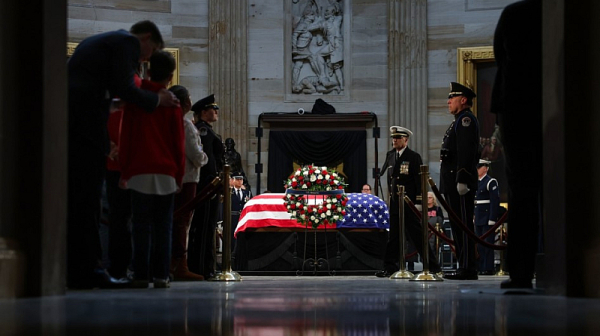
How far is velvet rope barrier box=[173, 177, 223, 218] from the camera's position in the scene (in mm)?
8602

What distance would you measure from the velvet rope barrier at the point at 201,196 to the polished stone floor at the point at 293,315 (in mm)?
3160

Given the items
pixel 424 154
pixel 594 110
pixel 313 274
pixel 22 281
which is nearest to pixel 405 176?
pixel 313 274

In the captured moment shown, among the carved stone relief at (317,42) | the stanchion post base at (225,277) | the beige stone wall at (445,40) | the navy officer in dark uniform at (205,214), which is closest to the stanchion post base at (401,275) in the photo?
the stanchion post base at (225,277)

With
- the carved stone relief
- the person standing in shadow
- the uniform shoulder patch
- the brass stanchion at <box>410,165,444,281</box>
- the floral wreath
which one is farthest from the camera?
the carved stone relief

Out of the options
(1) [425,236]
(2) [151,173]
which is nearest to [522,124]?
(2) [151,173]

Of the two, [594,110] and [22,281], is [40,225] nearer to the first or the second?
[22,281]

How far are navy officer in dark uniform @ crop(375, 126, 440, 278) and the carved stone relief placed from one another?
1096 cm

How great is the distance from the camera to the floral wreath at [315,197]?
1407cm

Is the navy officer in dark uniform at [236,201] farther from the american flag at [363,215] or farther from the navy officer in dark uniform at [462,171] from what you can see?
the navy officer in dark uniform at [462,171]

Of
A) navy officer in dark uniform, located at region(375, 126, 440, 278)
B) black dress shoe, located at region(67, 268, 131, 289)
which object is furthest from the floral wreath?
black dress shoe, located at region(67, 268, 131, 289)

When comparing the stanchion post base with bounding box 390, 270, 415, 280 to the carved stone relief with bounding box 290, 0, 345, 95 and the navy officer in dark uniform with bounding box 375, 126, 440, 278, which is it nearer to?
the navy officer in dark uniform with bounding box 375, 126, 440, 278

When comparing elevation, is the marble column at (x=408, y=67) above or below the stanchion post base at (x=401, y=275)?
above

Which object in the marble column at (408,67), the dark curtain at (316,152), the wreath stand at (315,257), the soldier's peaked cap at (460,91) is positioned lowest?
the wreath stand at (315,257)

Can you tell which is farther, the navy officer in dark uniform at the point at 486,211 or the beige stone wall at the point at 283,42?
the beige stone wall at the point at 283,42
